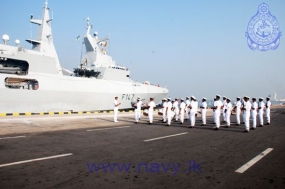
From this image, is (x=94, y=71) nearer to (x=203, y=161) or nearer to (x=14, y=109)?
(x=14, y=109)

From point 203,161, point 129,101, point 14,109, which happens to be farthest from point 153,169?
point 129,101

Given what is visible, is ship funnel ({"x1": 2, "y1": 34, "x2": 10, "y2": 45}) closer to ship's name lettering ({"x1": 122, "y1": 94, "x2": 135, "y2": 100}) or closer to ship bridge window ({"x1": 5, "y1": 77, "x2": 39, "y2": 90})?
ship bridge window ({"x1": 5, "y1": 77, "x2": 39, "y2": 90})

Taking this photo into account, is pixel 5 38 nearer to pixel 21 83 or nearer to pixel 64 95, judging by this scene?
pixel 21 83

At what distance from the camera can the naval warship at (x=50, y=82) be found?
19.6 metres

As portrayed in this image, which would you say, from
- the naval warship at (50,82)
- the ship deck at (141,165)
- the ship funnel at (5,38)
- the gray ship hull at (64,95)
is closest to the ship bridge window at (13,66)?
the naval warship at (50,82)

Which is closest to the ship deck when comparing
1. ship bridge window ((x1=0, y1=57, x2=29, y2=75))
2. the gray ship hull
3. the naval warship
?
the gray ship hull

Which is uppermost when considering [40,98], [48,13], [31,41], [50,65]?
[48,13]

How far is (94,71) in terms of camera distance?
29.3m

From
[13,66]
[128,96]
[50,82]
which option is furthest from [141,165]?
[128,96]

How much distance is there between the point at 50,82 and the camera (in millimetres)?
21328

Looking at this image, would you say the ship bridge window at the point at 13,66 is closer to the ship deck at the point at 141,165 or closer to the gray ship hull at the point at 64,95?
the gray ship hull at the point at 64,95

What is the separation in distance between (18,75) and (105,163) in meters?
19.0

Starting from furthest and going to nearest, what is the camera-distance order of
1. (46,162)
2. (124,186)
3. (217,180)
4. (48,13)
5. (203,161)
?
(48,13) < (203,161) < (46,162) < (217,180) < (124,186)

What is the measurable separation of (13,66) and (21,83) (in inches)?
96.6
